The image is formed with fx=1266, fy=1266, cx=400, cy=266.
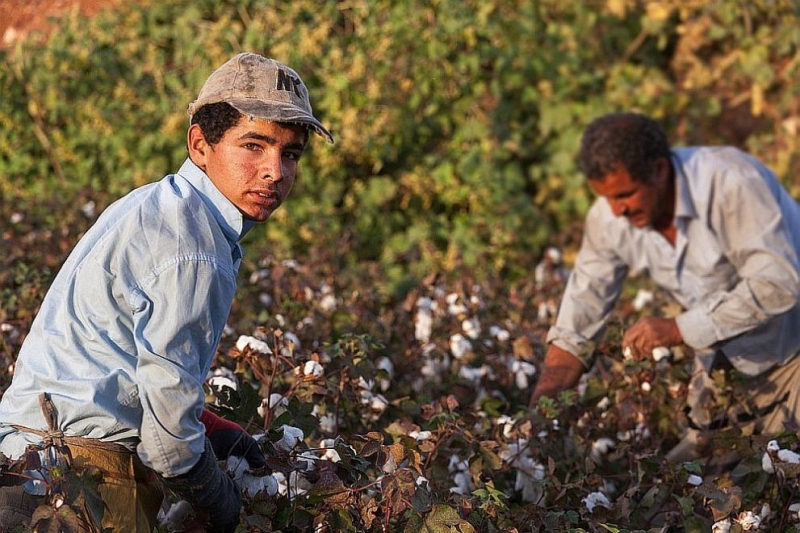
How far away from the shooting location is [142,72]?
667 centimetres

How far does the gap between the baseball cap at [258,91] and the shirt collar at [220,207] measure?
0.16m

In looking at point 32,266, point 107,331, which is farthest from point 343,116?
point 107,331

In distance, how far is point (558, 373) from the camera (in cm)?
416

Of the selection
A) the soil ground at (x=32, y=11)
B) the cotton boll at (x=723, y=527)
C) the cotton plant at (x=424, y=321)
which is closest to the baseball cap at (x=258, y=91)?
the cotton boll at (x=723, y=527)

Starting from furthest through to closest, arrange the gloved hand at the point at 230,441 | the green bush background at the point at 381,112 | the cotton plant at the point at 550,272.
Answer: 1. the green bush background at the point at 381,112
2. the cotton plant at the point at 550,272
3. the gloved hand at the point at 230,441

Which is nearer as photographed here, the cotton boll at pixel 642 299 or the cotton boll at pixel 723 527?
the cotton boll at pixel 723 527

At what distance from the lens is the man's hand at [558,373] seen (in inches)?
162

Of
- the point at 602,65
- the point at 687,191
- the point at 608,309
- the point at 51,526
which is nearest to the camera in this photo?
the point at 51,526

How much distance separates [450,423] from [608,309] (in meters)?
1.44

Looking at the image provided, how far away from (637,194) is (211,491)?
2.09m

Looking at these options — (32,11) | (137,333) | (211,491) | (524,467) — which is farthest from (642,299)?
(32,11)

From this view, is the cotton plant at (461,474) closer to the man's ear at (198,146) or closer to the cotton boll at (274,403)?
the cotton boll at (274,403)

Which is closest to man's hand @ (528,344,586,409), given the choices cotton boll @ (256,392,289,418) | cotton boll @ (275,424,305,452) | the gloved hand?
cotton boll @ (256,392,289,418)

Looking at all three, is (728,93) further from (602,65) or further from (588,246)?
(588,246)
